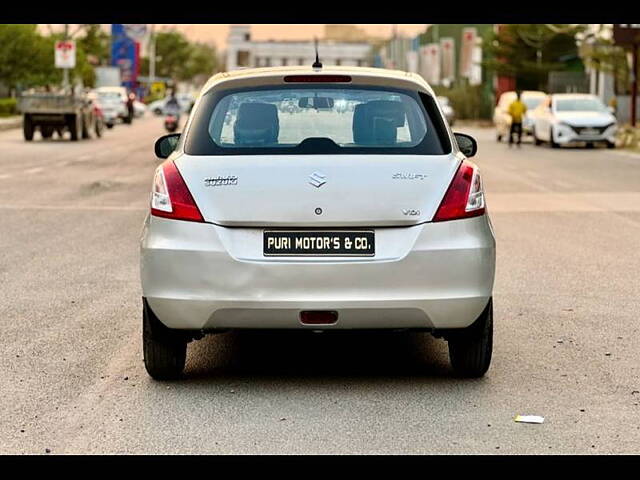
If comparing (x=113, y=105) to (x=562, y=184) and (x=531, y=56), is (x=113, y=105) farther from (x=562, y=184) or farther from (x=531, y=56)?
(x=562, y=184)

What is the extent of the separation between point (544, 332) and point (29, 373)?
10.4ft

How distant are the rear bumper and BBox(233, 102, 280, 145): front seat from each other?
609mm

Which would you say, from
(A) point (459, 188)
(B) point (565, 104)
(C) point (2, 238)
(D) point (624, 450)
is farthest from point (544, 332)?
(B) point (565, 104)

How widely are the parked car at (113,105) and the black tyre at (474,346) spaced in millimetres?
53208

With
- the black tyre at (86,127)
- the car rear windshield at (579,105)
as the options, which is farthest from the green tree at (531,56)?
the black tyre at (86,127)

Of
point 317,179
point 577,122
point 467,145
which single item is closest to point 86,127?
point 577,122

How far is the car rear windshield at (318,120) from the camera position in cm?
741

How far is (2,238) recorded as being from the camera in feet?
48.9

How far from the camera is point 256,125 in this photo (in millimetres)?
7516

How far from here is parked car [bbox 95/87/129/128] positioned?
198 ft

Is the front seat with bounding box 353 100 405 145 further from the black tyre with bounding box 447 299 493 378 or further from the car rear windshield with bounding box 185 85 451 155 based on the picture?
the black tyre with bounding box 447 299 493 378

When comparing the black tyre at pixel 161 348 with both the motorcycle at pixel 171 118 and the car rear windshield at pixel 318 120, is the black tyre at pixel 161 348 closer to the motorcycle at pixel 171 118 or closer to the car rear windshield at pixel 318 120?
the car rear windshield at pixel 318 120

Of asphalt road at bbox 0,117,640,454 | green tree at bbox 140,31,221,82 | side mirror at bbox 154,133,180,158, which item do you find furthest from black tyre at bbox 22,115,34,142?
green tree at bbox 140,31,221,82

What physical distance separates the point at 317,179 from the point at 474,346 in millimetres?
1183
